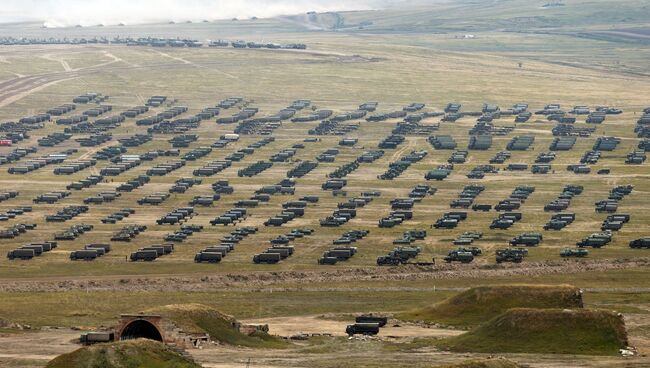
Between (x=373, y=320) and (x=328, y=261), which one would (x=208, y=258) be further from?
(x=373, y=320)

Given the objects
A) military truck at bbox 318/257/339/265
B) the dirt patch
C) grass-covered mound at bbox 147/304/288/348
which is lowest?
military truck at bbox 318/257/339/265

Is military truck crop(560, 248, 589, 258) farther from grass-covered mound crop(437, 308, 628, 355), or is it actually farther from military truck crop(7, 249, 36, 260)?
military truck crop(7, 249, 36, 260)

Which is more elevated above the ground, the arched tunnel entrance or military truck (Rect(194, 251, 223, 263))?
the arched tunnel entrance

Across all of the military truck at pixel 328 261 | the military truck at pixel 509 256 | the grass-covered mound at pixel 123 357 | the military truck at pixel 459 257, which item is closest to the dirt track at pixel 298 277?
the military truck at pixel 509 256

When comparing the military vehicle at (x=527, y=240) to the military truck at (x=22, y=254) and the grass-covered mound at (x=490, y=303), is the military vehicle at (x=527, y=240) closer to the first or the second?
the grass-covered mound at (x=490, y=303)

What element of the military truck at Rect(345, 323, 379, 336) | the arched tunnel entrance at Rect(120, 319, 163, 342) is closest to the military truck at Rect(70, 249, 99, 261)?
the military truck at Rect(345, 323, 379, 336)

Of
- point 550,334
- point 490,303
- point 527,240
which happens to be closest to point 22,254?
point 527,240

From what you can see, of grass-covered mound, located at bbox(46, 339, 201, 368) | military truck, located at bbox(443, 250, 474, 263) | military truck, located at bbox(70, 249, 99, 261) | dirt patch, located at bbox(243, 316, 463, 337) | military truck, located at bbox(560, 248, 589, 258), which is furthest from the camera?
military truck, located at bbox(560, 248, 589, 258)

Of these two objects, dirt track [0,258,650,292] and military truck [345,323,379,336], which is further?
dirt track [0,258,650,292]
